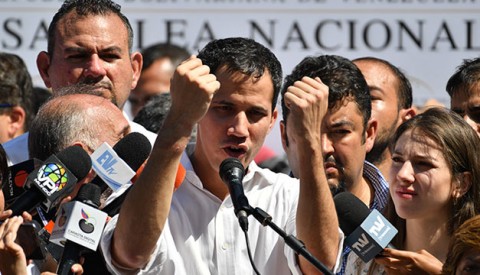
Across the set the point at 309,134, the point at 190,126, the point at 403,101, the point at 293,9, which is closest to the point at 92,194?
the point at 190,126

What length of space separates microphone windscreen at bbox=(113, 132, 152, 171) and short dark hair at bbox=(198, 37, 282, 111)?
0.55 m

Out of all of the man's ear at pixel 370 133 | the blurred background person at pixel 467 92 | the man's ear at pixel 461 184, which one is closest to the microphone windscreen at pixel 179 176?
the man's ear at pixel 461 184

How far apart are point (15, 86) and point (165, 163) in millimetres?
3114

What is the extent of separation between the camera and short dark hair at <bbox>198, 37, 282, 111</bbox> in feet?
16.6

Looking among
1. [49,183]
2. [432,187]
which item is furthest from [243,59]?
[49,183]

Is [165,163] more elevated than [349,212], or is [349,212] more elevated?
[165,163]

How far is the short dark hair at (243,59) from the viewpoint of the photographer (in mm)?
5070

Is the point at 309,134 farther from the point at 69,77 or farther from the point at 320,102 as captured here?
the point at 69,77

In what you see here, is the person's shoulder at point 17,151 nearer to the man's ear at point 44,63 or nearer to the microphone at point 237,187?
the man's ear at point 44,63

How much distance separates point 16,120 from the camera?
7414mm

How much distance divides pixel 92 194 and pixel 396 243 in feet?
4.68

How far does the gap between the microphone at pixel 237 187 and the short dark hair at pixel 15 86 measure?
323 cm

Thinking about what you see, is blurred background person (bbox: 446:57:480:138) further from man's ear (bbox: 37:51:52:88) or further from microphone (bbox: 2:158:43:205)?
microphone (bbox: 2:158:43:205)

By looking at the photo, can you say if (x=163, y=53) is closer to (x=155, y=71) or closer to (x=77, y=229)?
(x=155, y=71)
